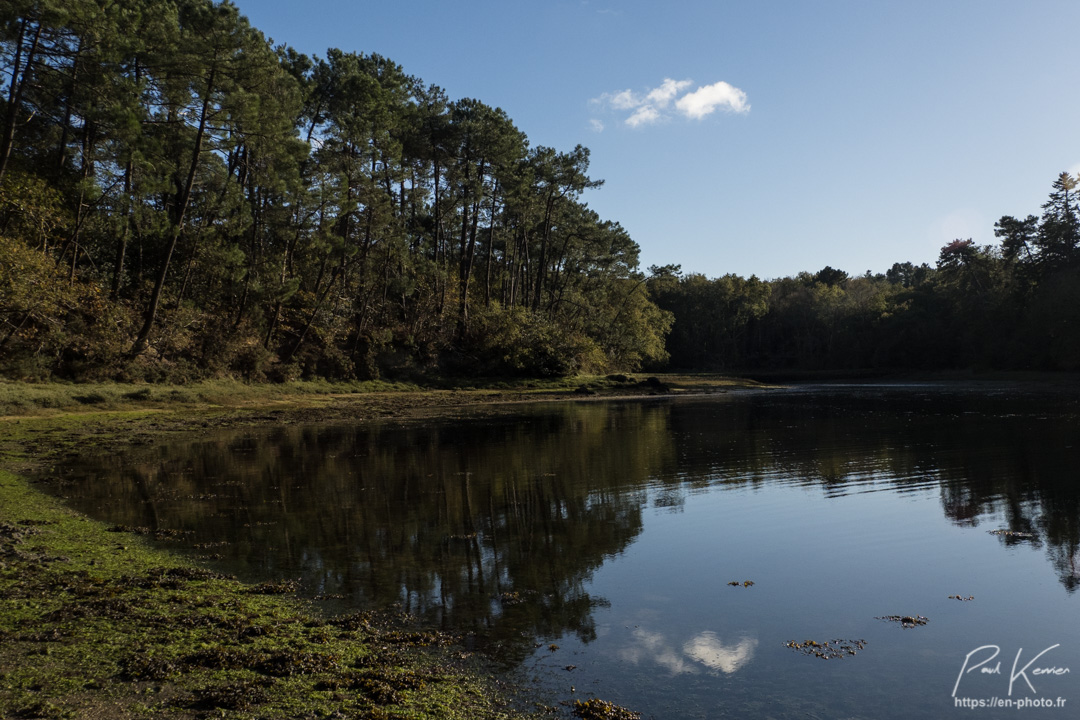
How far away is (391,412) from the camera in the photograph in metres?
35.9

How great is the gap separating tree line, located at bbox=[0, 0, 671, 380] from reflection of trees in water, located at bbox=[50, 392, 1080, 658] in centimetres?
1275

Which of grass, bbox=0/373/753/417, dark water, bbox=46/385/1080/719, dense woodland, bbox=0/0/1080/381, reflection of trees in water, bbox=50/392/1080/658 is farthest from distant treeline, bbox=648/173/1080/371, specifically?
dark water, bbox=46/385/1080/719

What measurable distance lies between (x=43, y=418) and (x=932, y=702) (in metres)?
29.1

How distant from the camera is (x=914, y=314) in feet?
315

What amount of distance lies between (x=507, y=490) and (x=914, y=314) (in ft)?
320

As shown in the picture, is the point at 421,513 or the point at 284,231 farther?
the point at 284,231

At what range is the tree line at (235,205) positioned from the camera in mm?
29062

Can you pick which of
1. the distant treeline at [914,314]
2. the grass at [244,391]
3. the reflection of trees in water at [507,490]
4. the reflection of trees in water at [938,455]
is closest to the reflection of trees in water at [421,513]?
the reflection of trees in water at [507,490]

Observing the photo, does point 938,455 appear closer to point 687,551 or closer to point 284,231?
point 687,551

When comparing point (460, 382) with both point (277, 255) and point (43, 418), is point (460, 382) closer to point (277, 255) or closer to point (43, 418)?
point (277, 255)

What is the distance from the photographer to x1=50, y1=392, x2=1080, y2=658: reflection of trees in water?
8.56m

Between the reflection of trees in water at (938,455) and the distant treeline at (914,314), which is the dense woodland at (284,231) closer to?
the distant treeline at (914,314)

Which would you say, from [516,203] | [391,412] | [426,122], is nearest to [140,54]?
[391,412]
